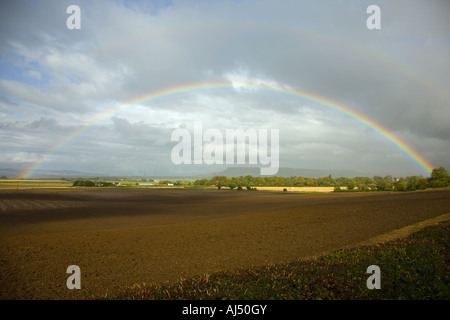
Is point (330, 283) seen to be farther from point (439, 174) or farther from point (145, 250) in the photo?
point (439, 174)

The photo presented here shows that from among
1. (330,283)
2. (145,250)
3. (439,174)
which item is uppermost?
(439,174)

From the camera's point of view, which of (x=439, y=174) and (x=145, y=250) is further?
(x=439, y=174)

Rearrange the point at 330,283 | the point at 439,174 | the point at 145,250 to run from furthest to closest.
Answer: the point at 439,174
the point at 145,250
the point at 330,283

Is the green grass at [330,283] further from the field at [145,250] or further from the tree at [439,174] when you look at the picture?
the tree at [439,174]

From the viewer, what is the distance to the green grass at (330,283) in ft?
21.1

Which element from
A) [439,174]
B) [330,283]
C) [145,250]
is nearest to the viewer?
[330,283]

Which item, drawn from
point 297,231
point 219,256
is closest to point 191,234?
point 219,256

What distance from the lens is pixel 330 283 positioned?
23.4 ft

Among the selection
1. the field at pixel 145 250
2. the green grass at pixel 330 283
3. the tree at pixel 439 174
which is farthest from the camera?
the tree at pixel 439 174

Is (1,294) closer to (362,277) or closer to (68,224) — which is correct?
(362,277)

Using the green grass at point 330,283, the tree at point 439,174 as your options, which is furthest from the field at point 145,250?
the tree at point 439,174

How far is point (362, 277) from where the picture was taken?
24.1ft

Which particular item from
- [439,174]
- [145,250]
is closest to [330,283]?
[145,250]
